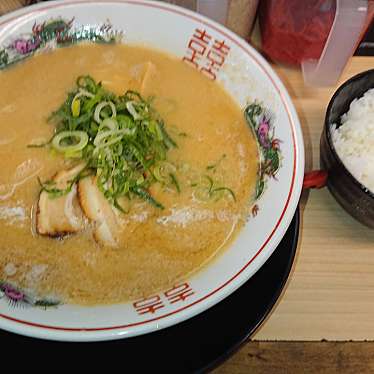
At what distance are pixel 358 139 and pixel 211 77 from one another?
483mm

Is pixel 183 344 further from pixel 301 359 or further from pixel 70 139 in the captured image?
pixel 70 139

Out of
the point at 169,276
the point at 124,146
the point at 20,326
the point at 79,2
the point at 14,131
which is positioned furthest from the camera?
→ the point at 79,2

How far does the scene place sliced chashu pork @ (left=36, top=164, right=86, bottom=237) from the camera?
4.11ft

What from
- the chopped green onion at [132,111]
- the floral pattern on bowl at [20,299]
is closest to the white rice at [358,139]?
the chopped green onion at [132,111]

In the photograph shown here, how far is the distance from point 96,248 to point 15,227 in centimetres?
22

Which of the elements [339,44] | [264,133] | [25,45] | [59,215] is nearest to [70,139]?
[59,215]

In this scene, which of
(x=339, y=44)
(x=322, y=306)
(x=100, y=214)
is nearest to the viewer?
(x=100, y=214)

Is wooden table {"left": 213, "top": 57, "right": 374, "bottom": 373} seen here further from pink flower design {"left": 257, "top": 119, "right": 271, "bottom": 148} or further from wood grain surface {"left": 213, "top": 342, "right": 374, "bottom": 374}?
pink flower design {"left": 257, "top": 119, "right": 271, "bottom": 148}

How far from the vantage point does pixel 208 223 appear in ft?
4.26

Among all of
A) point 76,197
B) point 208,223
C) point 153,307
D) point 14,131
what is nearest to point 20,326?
point 153,307

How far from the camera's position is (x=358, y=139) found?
152cm

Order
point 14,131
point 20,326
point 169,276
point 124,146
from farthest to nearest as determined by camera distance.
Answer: point 14,131 < point 124,146 < point 169,276 < point 20,326

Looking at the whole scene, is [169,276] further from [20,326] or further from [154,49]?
[154,49]

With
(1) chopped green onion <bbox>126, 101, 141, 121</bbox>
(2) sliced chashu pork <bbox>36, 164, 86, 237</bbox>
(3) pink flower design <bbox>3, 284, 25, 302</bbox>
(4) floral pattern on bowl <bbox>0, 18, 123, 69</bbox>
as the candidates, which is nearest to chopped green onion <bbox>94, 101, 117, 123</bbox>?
(1) chopped green onion <bbox>126, 101, 141, 121</bbox>
